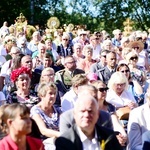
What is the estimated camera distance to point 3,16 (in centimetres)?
3070

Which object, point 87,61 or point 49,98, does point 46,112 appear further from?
point 87,61

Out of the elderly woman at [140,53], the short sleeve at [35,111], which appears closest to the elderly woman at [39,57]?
the elderly woman at [140,53]

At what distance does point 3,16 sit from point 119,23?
7.62 metres

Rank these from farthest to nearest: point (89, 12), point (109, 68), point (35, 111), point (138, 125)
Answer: point (89, 12), point (109, 68), point (35, 111), point (138, 125)

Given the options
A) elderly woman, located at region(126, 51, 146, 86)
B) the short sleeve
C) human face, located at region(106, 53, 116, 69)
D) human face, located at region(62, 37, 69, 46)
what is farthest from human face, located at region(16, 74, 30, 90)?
human face, located at region(62, 37, 69, 46)

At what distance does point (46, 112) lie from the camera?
19.1 feet

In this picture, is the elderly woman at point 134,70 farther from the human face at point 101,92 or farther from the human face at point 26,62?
the human face at point 101,92

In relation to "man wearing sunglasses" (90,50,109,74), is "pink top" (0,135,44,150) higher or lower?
lower

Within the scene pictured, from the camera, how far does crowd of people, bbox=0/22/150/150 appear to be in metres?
3.88

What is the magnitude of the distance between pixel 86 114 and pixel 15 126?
1.99 feet

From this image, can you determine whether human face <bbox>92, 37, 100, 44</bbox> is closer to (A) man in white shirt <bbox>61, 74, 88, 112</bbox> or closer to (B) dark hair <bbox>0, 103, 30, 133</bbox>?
(A) man in white shirt <bbox>61, 74, 88, 112</bbox>

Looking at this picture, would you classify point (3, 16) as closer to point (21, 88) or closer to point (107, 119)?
point (21, 88)

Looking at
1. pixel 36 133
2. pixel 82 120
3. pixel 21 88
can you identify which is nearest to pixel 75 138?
pixel 82 120

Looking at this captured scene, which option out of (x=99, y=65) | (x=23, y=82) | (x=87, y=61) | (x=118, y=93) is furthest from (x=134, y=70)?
(x=23, y=82)
